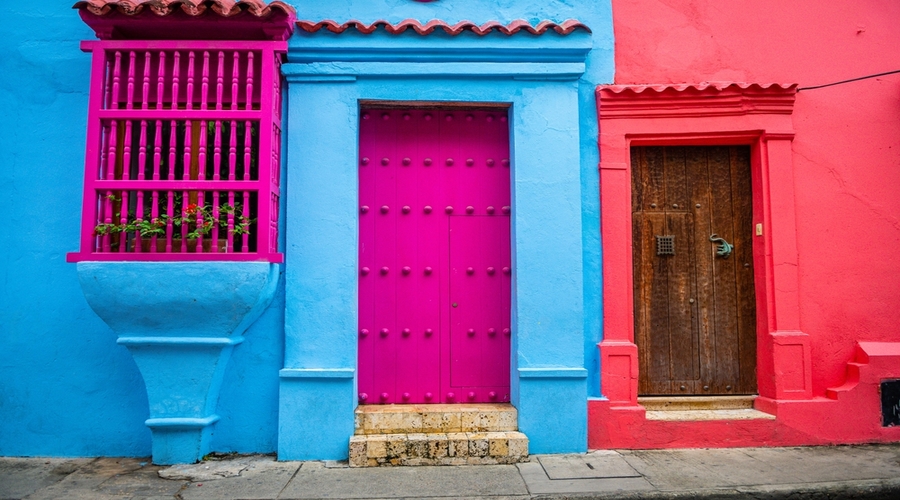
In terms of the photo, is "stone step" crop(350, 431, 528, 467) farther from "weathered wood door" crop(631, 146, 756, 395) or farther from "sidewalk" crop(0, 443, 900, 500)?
"weathered wood door" crop(631, 146, 756, 395)

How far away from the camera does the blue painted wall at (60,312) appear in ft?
13.5

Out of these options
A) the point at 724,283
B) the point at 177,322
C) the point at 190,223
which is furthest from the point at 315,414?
the point at 724,283

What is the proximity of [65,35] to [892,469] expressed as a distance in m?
6.39

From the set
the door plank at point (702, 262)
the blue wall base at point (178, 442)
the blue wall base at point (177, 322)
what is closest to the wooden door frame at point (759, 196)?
the door plank at point (702, 262)

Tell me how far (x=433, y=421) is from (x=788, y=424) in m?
2.57

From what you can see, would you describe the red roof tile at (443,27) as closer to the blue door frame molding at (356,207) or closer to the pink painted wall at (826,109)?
the blue door frame molding at (356,207)

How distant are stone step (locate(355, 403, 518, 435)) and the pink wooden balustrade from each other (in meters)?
1.31

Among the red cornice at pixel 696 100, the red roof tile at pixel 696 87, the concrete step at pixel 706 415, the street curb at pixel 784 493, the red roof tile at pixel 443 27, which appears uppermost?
the red roof tile at pixel 443 27

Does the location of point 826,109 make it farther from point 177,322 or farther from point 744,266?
point 177,322

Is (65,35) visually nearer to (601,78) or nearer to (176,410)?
(176,410)

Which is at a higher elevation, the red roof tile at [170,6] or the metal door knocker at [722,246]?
the red roof tile at [170,6]

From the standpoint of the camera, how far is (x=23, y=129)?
425 cm

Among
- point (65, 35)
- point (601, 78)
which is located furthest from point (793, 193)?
point (65, 35)

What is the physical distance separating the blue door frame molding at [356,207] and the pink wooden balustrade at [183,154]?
29 centimetres
